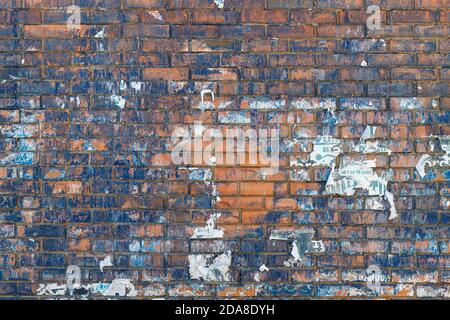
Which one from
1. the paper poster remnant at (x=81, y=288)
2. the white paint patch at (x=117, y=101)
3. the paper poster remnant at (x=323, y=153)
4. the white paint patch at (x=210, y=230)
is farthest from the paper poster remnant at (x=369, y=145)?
the paper poster remnant at (x=81, y=288)

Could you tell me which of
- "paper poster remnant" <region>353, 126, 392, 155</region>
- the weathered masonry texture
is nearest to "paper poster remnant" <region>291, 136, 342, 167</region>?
the weathered masonry texture

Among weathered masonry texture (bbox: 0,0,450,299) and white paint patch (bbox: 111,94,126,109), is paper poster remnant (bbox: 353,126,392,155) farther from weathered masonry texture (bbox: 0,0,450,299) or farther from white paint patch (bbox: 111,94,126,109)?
white paint patch (bbox: 111,94,126,109)

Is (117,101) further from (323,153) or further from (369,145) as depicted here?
(369,145)

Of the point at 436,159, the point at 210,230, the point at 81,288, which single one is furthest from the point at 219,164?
the point at 436,159

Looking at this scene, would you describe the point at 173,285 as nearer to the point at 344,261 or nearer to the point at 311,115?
the point at 344,261

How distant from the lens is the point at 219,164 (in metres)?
3.27

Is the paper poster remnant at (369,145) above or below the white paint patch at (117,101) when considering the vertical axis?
below

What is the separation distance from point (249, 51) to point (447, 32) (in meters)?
1.10

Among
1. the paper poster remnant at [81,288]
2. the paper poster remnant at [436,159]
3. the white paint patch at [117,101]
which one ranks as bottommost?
the paper poster remnant at [81,288]

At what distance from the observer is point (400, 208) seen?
10.7ft

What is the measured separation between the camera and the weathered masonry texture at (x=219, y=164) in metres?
3.25

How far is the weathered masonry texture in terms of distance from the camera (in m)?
3.25

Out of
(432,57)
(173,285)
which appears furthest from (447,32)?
(173,285)

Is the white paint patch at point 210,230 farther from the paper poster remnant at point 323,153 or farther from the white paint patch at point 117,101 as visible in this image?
the white paint patch at point 117,101
